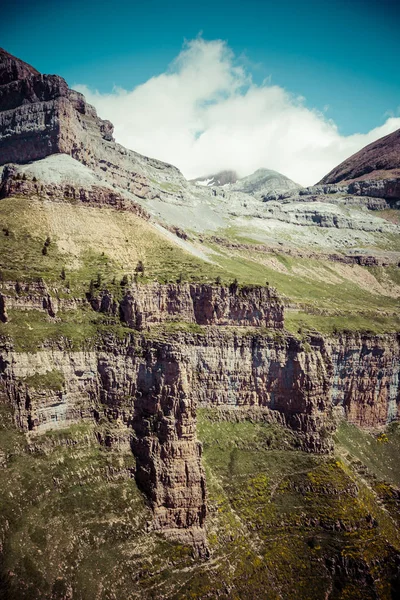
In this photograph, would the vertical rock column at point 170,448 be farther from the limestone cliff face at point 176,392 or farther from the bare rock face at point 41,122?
the bare rock face at point 41,122

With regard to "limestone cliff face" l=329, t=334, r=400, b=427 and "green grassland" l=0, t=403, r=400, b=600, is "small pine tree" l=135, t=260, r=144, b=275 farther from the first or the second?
"limestone cliff face" l=329, t=334, r=400, b=427

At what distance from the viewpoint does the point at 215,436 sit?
104625mm

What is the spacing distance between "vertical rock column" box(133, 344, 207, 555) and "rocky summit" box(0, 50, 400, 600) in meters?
0.25

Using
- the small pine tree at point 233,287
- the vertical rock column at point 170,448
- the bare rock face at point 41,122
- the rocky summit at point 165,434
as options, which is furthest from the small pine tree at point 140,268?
the bare rock face at point 41,122

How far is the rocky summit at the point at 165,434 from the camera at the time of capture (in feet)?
266

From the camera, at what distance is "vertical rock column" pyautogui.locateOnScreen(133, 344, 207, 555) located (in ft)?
294

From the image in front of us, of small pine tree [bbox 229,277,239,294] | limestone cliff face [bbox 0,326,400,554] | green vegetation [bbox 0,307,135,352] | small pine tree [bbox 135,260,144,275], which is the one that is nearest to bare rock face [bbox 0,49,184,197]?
small pine tree [bbox 135,260,144,275]

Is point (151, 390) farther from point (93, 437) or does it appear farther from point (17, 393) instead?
point (17, 393)

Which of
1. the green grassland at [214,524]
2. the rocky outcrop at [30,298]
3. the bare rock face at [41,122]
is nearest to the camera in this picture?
the green grassland at [214,524]

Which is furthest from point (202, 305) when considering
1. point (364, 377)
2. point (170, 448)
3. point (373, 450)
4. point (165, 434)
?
point (373, 450)

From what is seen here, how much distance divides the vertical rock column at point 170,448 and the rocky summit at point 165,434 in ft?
0.83

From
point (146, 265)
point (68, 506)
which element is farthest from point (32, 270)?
point (68, 506)

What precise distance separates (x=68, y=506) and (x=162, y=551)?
16.2 metres

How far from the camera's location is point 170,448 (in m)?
91.6
